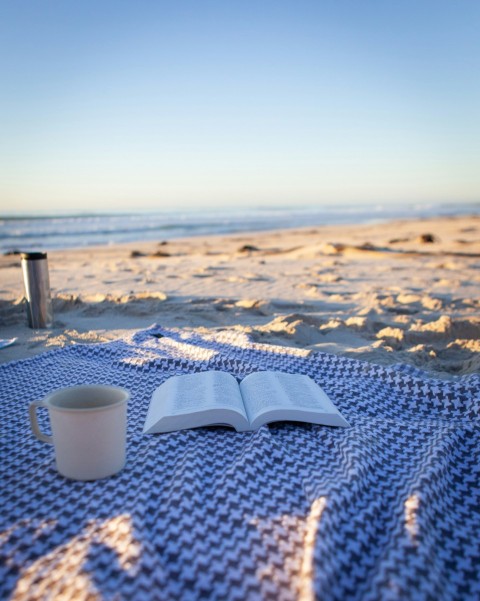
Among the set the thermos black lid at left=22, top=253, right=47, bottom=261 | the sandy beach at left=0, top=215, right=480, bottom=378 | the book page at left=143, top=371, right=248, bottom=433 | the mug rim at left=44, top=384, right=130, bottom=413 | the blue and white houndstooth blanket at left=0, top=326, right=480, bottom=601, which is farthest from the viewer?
the thermos black lid at left=22, top=253, right=47, bottom=261

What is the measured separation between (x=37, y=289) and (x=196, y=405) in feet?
8.67

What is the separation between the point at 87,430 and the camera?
1350 millimetres

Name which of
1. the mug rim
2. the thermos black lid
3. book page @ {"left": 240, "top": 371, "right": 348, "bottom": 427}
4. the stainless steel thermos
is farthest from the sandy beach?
the mug rim

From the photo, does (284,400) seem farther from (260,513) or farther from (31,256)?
(31,256)

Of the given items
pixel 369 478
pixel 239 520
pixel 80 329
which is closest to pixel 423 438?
pixel 369 478

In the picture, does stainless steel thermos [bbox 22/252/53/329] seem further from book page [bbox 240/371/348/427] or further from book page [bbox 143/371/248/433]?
book page [bbox 240/371/348/427]

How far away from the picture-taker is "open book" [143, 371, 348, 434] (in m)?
1.70

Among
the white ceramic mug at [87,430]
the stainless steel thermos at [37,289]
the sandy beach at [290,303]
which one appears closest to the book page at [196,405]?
the white ceramic mug at [87,430]

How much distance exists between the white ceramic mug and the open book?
0.28 meters

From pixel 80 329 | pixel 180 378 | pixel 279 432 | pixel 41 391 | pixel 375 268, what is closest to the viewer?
pixel 279 432

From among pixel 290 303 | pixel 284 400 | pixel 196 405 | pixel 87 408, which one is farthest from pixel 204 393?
pixel 290 303

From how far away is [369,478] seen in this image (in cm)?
149

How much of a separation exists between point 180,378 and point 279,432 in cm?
53

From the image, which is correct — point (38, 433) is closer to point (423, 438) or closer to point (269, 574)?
point (269, 574)
